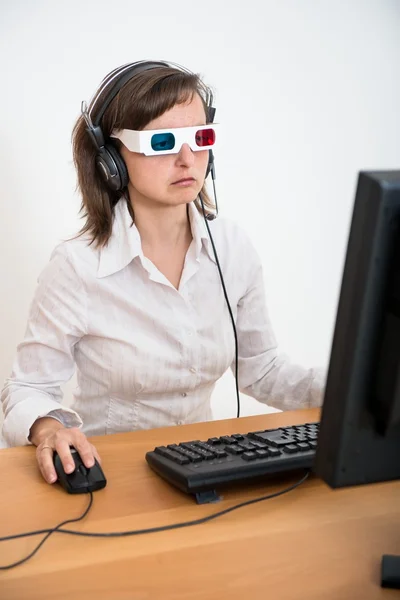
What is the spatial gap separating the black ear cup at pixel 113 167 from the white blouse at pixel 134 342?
7 centimetres

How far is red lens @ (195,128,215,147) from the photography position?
1.63 m

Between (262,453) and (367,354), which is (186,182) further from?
(367,354)

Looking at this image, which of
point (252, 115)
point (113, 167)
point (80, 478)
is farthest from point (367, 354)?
point (252, 115)

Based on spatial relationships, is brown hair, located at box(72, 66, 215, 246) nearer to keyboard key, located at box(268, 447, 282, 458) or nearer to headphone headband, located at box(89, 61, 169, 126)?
headphone headband, located at box(89, 61, 169, 126)

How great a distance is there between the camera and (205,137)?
5.39 ft

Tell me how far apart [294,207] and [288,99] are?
0.39 metres

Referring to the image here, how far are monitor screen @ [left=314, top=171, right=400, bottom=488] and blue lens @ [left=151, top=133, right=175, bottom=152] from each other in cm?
89

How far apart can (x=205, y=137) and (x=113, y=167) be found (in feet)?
0.67

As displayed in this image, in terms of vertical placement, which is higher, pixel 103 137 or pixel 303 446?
pixel 103 137

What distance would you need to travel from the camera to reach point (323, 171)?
3023 millimetres

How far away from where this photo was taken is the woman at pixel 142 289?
5.36ft

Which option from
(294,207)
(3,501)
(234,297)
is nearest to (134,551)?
(3,501)

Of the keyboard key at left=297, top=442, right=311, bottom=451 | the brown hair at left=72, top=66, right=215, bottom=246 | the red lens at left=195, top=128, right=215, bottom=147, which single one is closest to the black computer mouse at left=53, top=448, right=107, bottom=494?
the keyboard key at left=297, top=442, right=311, bottom=451

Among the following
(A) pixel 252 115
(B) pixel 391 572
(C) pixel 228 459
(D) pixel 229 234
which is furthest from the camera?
(A) pixel 252 115
